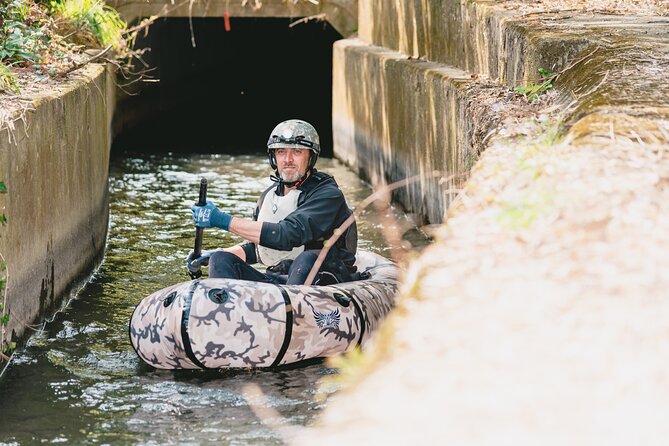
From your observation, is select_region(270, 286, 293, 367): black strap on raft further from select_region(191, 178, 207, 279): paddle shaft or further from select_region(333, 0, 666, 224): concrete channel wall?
select_region(333, 0, 666, 224): concrete channel wall

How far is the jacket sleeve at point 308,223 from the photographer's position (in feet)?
24.3

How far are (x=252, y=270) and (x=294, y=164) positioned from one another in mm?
773

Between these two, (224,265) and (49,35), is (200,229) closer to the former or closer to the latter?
(224,265)

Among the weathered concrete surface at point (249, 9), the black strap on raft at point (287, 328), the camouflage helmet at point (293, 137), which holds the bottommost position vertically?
the black strap on raft at point (287, 328)

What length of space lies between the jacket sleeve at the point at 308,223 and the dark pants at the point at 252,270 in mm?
115

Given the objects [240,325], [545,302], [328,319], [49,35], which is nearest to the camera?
[545,302]

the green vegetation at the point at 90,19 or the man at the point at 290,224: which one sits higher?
the green vegetation at the point at 90,19

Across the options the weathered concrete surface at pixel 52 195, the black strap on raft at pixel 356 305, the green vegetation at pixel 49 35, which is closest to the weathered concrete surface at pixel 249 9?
the green vegetation at pixel 49 35

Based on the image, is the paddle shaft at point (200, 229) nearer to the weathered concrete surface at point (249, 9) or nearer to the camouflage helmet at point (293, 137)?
the camouflage helmet at point (293, 137)

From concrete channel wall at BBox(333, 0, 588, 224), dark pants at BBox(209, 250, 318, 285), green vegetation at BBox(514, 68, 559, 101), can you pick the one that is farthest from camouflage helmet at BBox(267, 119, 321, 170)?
green vegetation at BBox(514, 68, 559, 101)

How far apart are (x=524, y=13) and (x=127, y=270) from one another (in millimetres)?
4130

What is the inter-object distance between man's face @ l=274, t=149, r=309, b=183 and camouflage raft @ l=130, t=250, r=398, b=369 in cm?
89

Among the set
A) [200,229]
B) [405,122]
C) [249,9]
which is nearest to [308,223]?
[200,229]

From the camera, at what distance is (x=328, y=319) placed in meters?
7.12
